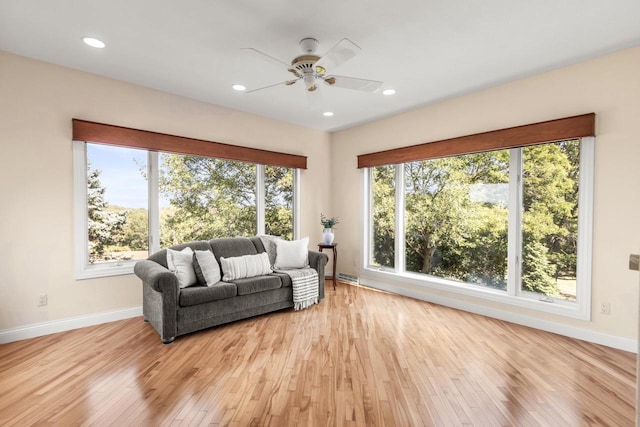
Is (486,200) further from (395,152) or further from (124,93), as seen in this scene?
(124,93)

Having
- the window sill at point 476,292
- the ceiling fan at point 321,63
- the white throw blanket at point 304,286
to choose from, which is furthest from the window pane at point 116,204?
the window sill at point 476,292

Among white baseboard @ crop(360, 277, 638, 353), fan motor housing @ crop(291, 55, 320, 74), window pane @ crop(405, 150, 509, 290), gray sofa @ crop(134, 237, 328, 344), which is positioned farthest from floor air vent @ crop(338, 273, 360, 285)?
fan motor housing @ crop(291, 55, 320, 74)

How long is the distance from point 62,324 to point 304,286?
2.63m

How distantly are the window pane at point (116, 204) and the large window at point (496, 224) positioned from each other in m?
3.49

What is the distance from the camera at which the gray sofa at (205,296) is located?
9.39 feet

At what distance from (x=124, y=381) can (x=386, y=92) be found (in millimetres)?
3894

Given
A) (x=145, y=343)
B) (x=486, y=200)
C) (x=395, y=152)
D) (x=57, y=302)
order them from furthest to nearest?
(x=395, y=152), (x=486, y=200), (x=57, y=302), (x=145, y=343)

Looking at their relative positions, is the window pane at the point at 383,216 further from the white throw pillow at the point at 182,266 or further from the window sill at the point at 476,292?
the white throw pillow at the point at 182,266

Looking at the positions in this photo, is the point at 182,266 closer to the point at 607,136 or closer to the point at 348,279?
the point at 348,279

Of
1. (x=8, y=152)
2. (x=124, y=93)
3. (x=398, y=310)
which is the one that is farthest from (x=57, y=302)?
(x=398, y=310)

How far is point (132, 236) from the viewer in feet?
12.1

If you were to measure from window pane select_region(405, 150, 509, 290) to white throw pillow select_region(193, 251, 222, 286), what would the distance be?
2905 millimetres

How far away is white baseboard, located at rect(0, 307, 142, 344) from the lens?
2.90 metres

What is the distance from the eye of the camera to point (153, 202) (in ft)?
12.5
